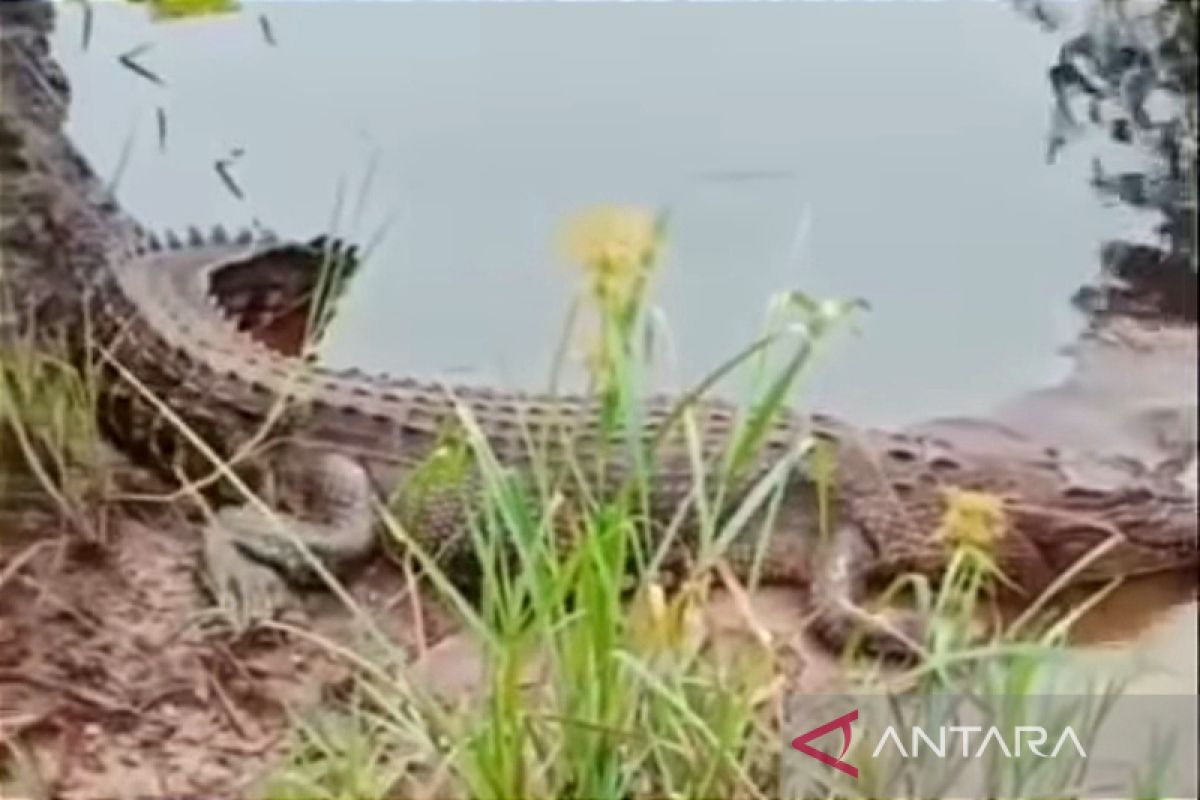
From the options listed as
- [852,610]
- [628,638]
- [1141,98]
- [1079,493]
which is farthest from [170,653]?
[1141,98]

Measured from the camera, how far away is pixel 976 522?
1171 mm

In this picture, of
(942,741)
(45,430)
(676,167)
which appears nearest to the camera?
(942,741)

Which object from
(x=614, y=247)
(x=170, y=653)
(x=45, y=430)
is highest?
(x=614, y=247)

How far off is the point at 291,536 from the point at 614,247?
24 cm

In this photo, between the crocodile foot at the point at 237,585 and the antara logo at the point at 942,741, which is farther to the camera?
the crocodile foot at the point at 237,585

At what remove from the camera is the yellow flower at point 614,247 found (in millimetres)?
1197

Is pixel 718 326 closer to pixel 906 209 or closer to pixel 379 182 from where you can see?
pixel 906 209

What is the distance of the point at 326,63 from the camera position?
1316 mm

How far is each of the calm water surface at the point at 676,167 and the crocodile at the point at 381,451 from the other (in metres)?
0.03

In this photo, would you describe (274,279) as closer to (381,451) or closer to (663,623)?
(381,451)

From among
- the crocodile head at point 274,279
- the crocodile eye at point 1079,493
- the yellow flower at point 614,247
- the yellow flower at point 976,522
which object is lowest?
the yellow flower at point 976,522

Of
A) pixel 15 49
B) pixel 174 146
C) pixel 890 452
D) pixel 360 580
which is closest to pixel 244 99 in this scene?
pixel 174 146

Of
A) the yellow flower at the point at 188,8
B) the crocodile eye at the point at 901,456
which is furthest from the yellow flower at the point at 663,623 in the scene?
the yellow flower at the point at 188,8

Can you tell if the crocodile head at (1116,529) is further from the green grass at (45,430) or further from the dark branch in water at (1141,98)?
the green grass at (45,430)
